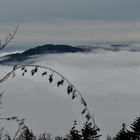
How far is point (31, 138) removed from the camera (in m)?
8.84

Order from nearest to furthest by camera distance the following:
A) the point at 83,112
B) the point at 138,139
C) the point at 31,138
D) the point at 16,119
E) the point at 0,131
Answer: the point at 83,112
the point at 16,119
the point at 31,138
the point at 0,131
the point at 138,139

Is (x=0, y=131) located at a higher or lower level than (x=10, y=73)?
lower

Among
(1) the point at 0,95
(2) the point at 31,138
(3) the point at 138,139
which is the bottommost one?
(3) the point at 138,139

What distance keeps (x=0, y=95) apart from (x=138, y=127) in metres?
44.7

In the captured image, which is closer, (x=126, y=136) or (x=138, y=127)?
(x=126, y=136)

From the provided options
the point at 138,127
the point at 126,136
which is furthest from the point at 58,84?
the point at 138,127

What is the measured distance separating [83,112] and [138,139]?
3945 cm

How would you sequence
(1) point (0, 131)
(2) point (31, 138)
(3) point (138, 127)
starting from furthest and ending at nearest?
(3) point (138, 127) → (1) point (0, 131) → (2) point (31, 138)

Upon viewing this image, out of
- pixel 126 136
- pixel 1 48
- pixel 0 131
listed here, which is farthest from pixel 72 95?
pixel 126 136

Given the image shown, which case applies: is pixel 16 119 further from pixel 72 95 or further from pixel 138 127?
pixel 138 127

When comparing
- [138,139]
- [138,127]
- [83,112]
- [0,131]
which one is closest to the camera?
[83,112]

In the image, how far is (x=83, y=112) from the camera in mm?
7668

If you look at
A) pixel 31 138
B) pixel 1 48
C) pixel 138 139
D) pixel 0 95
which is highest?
pixel 1 48

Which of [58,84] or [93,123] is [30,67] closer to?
[58,84]
